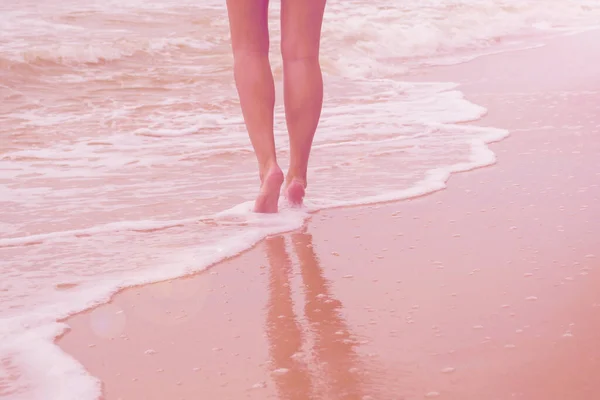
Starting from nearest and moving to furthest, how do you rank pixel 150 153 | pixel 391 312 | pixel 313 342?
pixel 313 342 < pixel 391 312 < pixel 150 153

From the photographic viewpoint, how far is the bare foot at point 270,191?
314 cm

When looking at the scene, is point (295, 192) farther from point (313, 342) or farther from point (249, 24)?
point (313, 342)

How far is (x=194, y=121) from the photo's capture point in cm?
543

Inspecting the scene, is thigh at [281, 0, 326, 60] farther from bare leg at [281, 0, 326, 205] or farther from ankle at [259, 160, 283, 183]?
ankle at [259, 160, 283, 183]

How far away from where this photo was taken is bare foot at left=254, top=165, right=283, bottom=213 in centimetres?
314

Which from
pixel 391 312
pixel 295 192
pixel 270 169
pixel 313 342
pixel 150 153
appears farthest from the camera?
pixel 150 153

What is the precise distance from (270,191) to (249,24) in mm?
598

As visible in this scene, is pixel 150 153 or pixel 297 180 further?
pixel 150 153

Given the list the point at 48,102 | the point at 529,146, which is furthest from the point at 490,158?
the point at 48,102

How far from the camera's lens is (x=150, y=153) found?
4562 millimetres

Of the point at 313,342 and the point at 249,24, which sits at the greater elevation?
the point at 249,24

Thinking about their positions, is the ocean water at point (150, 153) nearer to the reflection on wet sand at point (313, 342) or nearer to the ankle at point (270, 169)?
the ankle at point (270, 169)

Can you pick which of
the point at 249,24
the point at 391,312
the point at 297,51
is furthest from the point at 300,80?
the point at 391,312

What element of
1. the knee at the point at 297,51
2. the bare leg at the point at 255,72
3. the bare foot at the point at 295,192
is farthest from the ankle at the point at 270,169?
the knee at the point at 297,51
